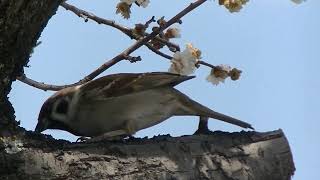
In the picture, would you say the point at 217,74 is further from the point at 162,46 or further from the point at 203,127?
the point at 203,127

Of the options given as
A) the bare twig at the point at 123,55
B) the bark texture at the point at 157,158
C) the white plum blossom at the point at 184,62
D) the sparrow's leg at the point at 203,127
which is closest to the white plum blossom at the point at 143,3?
the bare twig at the point at 123,55

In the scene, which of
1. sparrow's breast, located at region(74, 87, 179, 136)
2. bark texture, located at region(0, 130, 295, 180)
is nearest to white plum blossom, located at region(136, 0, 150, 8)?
sparrow's breast, located at region(74, 87, 179, 136)

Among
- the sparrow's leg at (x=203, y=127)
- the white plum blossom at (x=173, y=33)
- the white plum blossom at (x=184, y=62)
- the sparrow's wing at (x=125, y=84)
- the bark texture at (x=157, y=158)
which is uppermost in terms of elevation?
the white plum blossom at (x=173, y=33)

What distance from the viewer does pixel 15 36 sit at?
4.58 feet

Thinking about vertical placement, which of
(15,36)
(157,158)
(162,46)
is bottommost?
(157,158)

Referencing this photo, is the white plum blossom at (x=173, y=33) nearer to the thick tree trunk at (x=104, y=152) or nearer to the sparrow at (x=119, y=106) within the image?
the sparrow at (x=119, y=106)

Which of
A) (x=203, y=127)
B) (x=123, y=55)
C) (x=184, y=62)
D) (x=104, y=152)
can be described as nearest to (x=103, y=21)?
(x=123, y=55)

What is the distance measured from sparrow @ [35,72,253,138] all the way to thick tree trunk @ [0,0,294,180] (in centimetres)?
50

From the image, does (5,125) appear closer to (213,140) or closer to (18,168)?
(18,168)

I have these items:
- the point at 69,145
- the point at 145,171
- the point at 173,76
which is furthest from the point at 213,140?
the point at 173,76

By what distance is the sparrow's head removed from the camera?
2.22 metres

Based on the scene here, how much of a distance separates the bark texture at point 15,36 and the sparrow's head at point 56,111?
2.42ft

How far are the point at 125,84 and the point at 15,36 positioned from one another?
0.98 meters

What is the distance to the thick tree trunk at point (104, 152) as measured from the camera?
1.36 m
